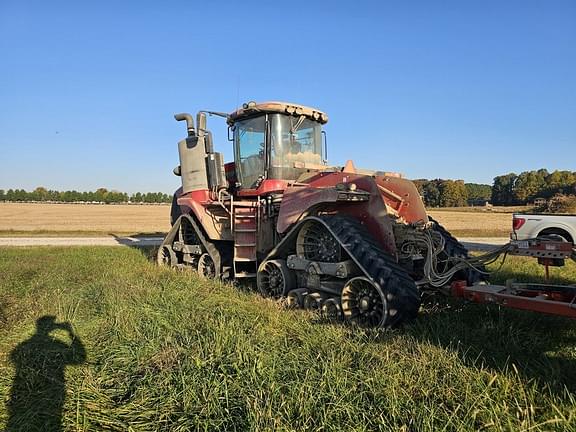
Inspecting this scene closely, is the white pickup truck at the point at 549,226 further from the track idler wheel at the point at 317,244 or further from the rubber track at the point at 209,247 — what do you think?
the rubber track at the point at 209,247

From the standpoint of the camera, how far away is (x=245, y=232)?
7656 mm

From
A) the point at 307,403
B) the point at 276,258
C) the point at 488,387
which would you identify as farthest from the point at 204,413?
the point at 276,258

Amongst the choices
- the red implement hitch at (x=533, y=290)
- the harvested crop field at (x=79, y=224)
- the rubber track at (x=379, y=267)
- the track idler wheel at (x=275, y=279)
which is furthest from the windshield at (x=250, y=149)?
the harvested crop field at (x=79, y=224)

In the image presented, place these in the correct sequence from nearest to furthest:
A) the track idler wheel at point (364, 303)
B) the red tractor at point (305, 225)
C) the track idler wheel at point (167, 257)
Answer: the track idler wheel at point (364, 303) → the red tractor at point (305, 225) → the track idler wheel at point (167, 257)

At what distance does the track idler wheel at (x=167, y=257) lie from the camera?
9.84m

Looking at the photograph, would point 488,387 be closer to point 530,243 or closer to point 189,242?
point 530,243

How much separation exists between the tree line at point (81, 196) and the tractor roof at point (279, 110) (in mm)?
97212

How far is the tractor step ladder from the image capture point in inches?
298

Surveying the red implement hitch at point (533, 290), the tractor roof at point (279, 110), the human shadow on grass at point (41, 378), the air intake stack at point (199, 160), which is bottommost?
the human shadow on grass at point (41, 378)

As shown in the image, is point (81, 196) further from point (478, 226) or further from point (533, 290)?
point (533, 290)

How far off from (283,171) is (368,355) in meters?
4.38

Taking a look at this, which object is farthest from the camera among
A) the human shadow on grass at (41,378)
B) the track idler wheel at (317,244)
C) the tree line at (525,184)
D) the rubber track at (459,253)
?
the tree line at (525,184)

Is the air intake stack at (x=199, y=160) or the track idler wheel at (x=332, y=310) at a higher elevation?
the air intake stack at (x=199, y=160)

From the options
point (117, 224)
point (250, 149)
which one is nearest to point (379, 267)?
point (250, 149)
